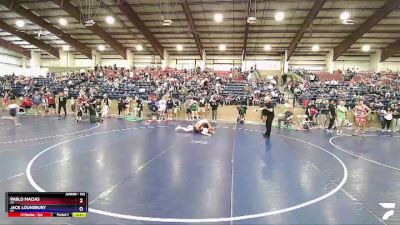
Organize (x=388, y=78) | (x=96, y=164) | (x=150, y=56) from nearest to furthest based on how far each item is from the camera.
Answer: (x=96, y=164) < (x=388, y=78) < (x=150, y=56)

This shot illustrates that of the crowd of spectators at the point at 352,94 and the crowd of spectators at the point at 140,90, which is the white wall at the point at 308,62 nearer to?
the crowd of spectators at the point at 352,94

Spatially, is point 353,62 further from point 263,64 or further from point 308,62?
point 263,64

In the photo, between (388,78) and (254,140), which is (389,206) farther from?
(388,78)

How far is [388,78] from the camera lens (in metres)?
29.1

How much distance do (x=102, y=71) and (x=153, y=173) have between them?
29.3 metres

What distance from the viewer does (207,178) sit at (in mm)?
6777

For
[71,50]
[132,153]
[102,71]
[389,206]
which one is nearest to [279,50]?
[102,71]

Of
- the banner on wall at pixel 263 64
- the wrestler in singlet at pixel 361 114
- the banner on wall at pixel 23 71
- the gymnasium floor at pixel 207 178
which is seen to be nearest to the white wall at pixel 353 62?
the banner on wall at pixel 263 64

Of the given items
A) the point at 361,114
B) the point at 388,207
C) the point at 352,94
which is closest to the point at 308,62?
the point at 352,94
